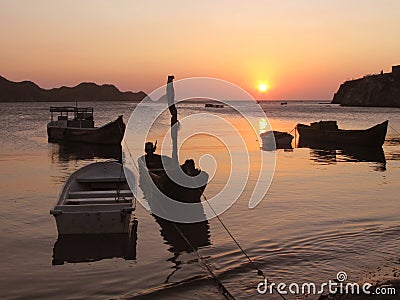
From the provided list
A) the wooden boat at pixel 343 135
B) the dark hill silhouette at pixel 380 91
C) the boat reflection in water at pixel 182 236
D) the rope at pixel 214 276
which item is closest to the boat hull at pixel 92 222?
the boat reflection in water at pixel 182 236

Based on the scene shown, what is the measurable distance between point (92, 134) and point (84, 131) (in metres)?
1.52

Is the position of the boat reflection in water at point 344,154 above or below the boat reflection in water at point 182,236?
above

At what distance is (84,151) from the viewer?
37.0 meters

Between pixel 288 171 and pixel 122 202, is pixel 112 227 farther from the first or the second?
pixel 288 171

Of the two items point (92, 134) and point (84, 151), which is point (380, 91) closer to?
point (92, 134)

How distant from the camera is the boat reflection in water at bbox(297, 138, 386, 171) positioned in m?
29.7

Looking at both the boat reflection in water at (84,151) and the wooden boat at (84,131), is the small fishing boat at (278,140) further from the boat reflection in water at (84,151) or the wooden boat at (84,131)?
the boat reflection in water at (84,151)

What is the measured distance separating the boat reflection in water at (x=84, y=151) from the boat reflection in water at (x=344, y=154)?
13080mm

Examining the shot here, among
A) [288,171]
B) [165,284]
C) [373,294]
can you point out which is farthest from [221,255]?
[288,171]

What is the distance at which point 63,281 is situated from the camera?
999cm

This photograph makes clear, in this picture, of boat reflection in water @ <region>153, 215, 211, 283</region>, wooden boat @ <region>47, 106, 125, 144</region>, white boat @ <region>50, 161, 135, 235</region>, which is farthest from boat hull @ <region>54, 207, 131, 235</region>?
wooden boat @ <region>47, 106, 125, 144</region>

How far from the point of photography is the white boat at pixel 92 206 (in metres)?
11.9

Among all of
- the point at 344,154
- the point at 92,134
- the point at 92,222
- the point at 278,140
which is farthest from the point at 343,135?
the point at 92,222

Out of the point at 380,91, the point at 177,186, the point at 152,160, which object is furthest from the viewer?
the point at 380,91
